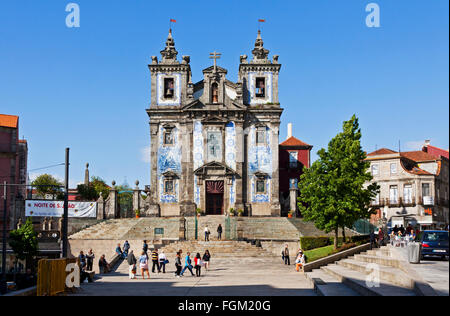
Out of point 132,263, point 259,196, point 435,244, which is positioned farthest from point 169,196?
point 435,244

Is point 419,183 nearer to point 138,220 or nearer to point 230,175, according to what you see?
point 230,175

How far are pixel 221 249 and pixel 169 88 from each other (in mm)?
24065

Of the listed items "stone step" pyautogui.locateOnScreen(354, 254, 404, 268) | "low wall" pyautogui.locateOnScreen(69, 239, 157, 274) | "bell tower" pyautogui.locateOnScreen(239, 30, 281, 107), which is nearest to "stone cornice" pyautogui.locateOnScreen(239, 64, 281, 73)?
"bell tower" pyautogui.locateOnScreen(239, 30, 281, 107)

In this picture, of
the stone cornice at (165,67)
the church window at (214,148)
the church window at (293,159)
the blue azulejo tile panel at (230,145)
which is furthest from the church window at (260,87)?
the church window at (293,159)

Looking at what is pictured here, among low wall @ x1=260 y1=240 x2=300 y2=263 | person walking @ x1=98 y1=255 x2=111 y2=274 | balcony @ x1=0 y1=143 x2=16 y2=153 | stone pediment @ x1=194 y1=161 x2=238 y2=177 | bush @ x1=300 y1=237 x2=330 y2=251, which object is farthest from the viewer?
balcony @ x1=0 y1=143 x2=16 y2=153

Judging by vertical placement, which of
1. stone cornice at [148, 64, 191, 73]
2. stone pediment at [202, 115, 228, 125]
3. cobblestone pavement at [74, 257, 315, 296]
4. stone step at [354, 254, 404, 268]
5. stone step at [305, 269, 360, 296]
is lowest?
cobblestone pavement at [74, 257, 315, 296]

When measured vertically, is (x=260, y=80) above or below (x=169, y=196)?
above

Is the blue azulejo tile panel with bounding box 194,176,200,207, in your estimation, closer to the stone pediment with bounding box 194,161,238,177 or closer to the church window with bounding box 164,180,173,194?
the stone pediment with bounding box 194,161,238,177

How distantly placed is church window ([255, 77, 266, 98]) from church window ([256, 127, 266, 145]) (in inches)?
147

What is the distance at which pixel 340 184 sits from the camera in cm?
3666

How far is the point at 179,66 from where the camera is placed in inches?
2325

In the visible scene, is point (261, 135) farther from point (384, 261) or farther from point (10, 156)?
point (384, 261)

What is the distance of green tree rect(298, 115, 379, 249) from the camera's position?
36.6 m
